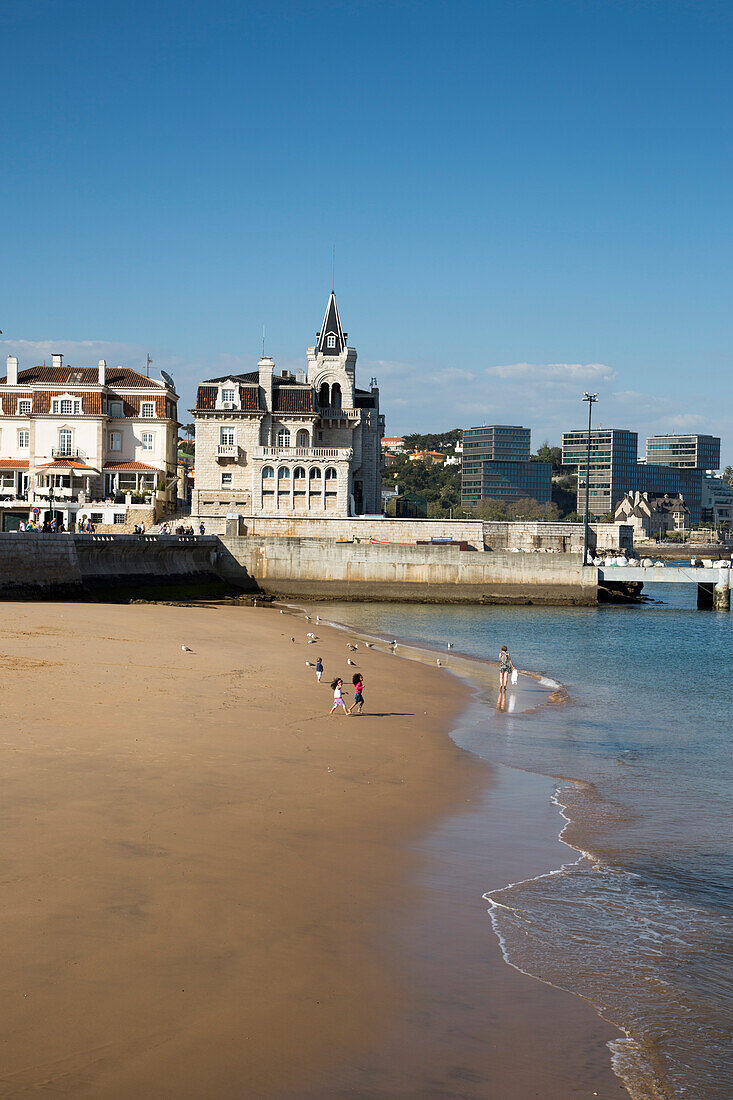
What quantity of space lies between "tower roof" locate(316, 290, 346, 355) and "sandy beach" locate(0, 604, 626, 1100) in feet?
211

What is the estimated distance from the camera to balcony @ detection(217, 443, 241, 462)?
237ft

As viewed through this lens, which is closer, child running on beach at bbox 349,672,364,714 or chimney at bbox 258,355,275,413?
child running on beach at bbox 349,672,364,714

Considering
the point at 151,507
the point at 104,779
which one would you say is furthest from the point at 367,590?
the point at 104,779

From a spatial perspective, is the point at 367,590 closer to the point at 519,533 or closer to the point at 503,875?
the point at 519,533

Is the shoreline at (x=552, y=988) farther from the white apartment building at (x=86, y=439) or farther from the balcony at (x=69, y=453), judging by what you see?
the balcony at (x=69, y=453)

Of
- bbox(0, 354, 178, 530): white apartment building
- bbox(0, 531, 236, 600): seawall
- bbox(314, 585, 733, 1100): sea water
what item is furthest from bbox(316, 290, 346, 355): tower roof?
bbox(314, 585, 733, 1100): sea water

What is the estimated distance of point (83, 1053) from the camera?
19.1ft

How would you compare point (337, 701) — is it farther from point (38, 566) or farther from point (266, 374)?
point (266, 374)

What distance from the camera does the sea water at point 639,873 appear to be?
691cm

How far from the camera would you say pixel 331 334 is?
7900 cm

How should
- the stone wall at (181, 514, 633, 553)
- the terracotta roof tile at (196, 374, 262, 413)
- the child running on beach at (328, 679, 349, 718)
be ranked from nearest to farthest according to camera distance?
the child running on beach at (328, 679, 349, 718)
the stone wall at (181, 514, 633, 553)
the terracotta roof tile at (196, 374, 262, 413)

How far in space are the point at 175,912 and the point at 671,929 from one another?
14.9ft

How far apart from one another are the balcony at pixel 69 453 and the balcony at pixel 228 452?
10.9m

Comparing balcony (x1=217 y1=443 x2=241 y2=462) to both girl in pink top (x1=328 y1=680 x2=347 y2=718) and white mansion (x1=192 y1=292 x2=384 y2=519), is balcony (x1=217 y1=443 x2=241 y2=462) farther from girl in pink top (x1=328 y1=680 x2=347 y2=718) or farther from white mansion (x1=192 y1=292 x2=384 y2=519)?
girl in pink top (x1=328 y1=680 x2=347 y2=718)
